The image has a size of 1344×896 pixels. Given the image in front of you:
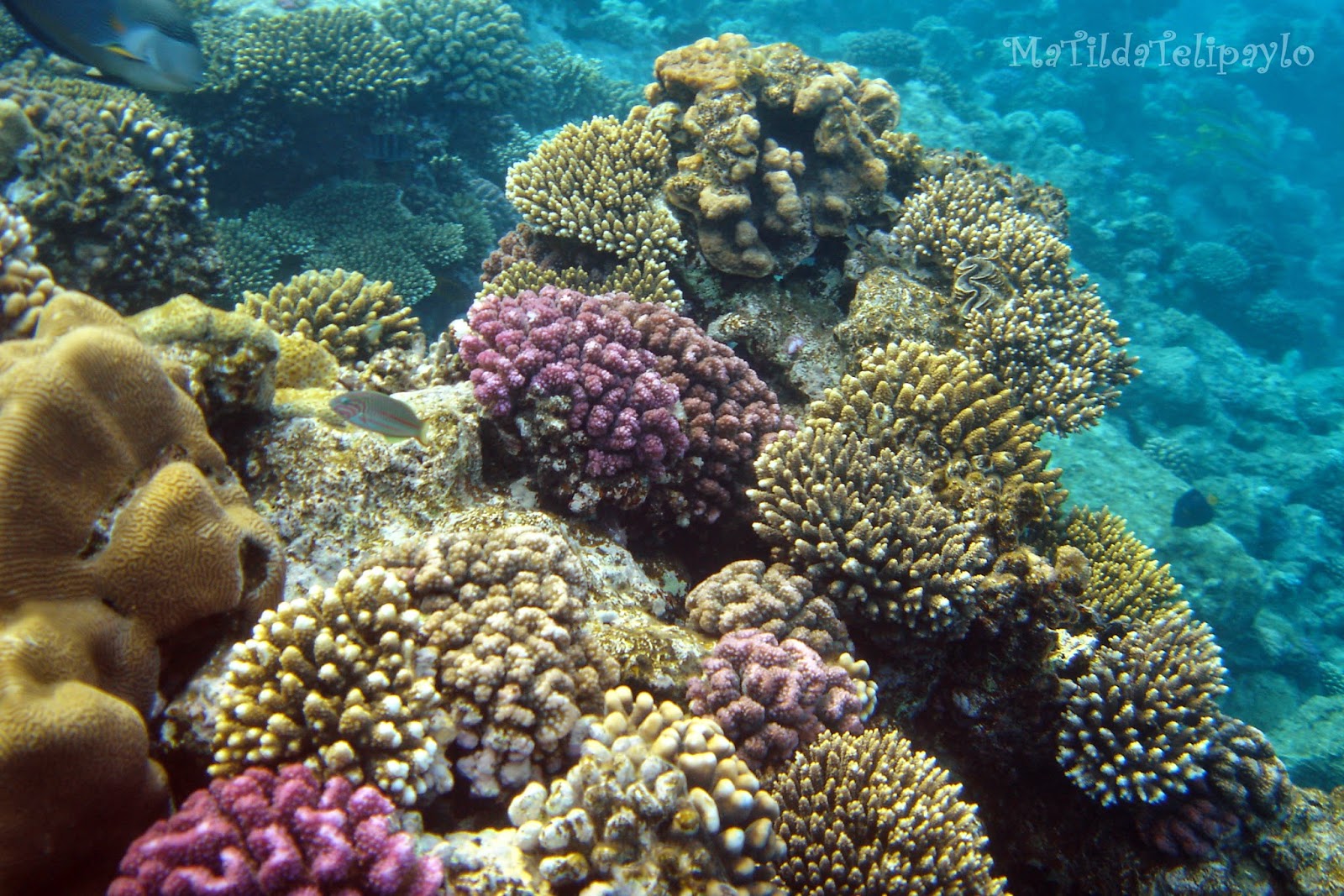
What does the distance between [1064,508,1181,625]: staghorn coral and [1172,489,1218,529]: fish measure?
302 inches

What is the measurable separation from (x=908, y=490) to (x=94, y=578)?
421cm

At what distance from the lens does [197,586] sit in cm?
262

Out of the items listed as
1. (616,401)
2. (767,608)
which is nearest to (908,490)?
(767,608)

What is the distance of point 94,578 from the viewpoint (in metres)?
2.44

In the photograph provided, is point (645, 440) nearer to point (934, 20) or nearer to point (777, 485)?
point (777, 485)

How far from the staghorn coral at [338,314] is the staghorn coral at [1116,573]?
5581mm

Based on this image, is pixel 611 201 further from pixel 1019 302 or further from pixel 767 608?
pixel 767 608

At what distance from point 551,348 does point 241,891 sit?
2938mm

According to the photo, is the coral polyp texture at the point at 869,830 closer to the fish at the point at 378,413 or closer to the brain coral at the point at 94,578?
the fish at the point at 378,413

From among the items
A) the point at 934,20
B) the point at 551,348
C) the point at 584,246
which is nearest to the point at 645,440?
the point at 551,348

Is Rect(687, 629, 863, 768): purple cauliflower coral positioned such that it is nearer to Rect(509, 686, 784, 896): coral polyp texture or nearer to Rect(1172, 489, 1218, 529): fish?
Rect(509, 686, 784, 896): coral polyp texture

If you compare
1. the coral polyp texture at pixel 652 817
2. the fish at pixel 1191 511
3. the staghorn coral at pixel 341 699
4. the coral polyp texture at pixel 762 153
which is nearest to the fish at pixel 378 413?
the staghorn coral at pixel 341 699

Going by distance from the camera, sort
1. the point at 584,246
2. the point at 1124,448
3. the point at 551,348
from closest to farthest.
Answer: the point at 551,348 < the point at 584,246 < the point at 1124,448

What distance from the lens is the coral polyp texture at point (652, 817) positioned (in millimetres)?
2350
